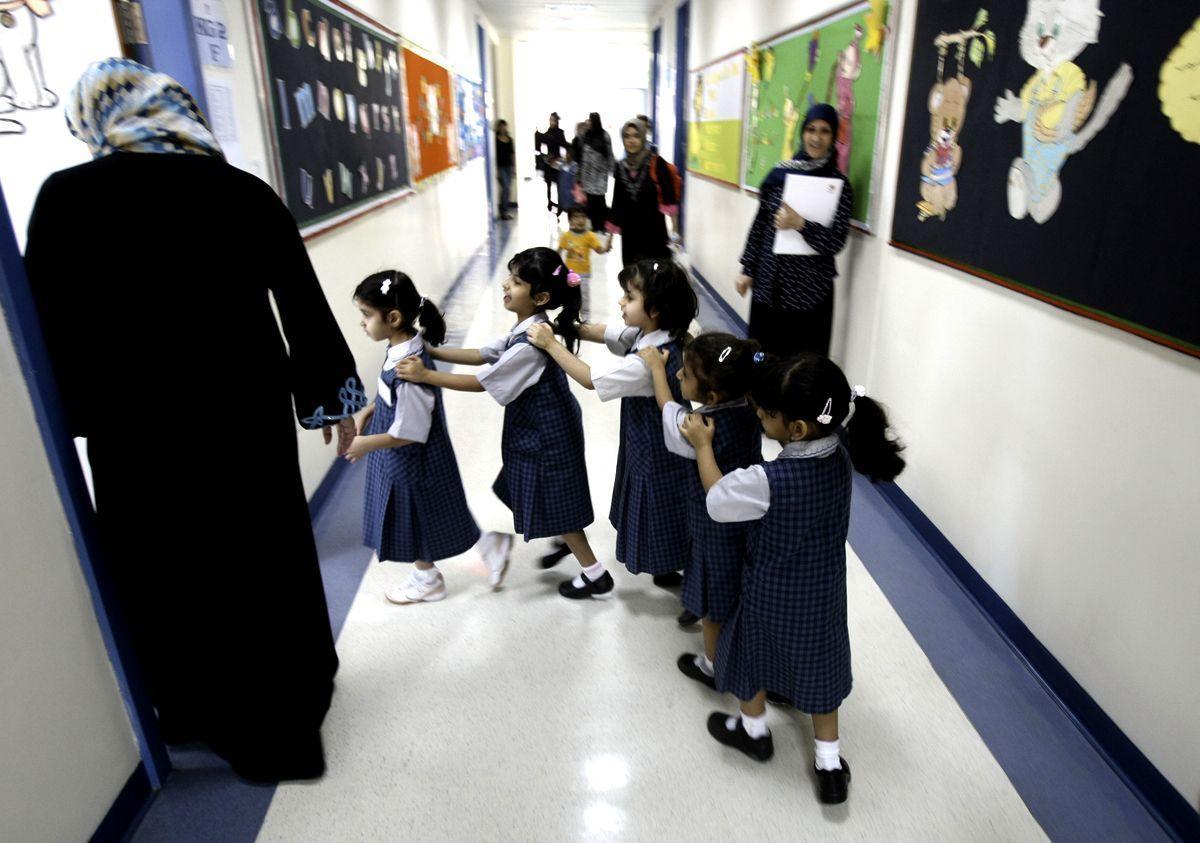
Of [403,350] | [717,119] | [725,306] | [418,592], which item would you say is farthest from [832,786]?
[717,119]

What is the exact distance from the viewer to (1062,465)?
6.02 ft

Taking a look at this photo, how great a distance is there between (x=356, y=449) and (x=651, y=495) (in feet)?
2.49

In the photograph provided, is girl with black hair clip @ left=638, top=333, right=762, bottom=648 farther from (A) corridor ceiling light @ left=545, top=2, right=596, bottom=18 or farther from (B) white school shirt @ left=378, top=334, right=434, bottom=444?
(A) corridor ceiling light @ left=545, top=2, right=596, bottom=18

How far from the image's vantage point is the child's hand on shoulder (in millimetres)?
1528

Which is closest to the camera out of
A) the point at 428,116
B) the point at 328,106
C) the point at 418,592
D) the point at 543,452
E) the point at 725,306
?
the point at 543,452

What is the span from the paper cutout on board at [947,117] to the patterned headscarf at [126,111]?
2.08 meters

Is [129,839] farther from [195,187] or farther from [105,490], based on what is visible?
[195,187]

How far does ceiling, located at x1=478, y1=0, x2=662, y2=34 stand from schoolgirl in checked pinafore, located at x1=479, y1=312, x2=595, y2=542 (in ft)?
29.1

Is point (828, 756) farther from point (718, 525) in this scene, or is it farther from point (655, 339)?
point (655, 339)

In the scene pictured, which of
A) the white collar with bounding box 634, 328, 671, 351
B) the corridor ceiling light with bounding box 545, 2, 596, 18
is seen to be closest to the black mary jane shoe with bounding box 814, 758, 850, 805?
the white collar with bounding box 634, 328, 671, 351

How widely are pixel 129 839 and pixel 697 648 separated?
1370mm

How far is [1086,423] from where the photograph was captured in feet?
5.74

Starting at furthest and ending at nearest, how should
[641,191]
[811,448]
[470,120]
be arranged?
[470,120]
[641,191]
[811,448]

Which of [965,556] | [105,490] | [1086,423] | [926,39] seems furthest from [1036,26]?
[105,490]
